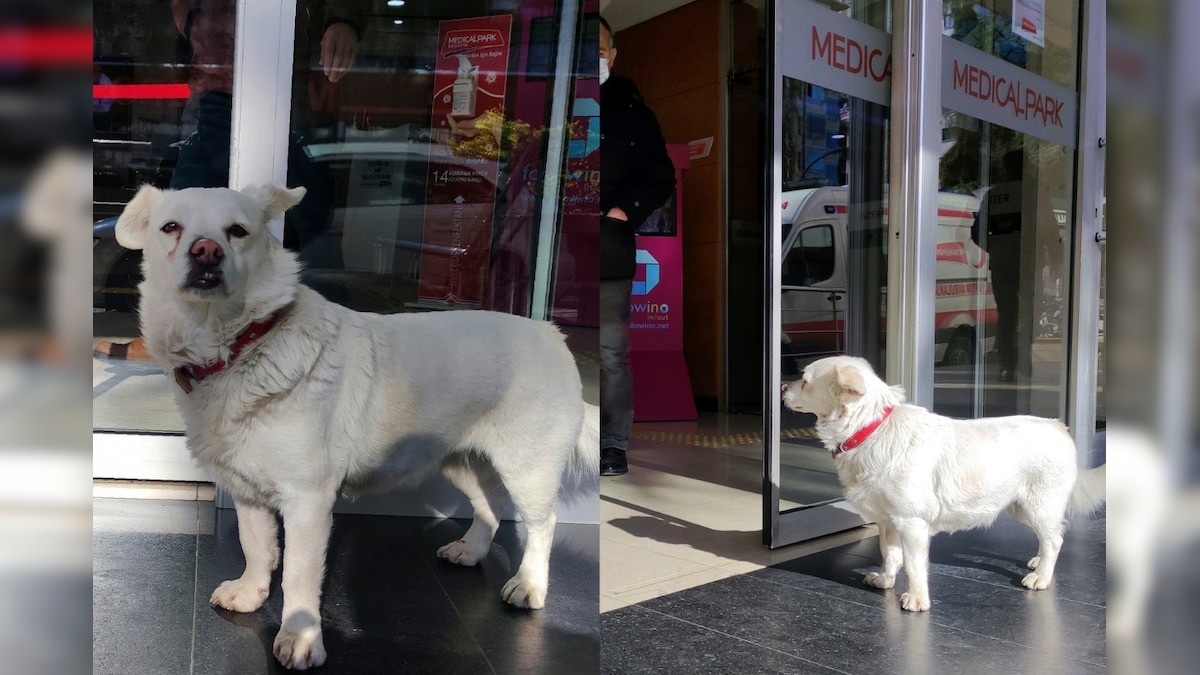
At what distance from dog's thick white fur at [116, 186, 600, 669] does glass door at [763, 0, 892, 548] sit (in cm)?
193

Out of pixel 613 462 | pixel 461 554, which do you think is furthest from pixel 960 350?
pixel 461 554

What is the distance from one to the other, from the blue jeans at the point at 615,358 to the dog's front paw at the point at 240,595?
240cm

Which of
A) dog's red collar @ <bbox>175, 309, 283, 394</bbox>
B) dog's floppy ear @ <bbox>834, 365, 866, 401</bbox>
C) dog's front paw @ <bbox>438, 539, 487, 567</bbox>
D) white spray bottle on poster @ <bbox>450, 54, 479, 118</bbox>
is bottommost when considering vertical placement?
dog's front paw @ <bbox>438, 539, 487, 567</bbox>

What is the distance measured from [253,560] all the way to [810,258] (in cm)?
289

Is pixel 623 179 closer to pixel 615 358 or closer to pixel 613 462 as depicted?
pixel 615 358

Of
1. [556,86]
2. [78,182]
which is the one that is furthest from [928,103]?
[78,182]

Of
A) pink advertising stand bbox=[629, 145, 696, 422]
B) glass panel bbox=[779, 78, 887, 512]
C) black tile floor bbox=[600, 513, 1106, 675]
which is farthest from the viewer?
pink advertising stand bbox=[629, 145, 696, 422]

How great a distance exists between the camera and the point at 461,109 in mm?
1831

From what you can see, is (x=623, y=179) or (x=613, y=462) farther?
(x=613, y=462)

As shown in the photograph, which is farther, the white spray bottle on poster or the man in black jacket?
the man in black jacket

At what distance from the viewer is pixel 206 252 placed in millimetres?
1569

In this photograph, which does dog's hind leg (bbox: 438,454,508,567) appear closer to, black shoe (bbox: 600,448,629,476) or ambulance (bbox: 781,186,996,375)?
ambulance (bbox: 781,186,996,375)

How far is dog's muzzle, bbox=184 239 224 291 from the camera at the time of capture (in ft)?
5.11

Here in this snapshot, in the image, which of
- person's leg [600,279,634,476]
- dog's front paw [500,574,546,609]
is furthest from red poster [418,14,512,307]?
person's leg [600,279,634,476]
